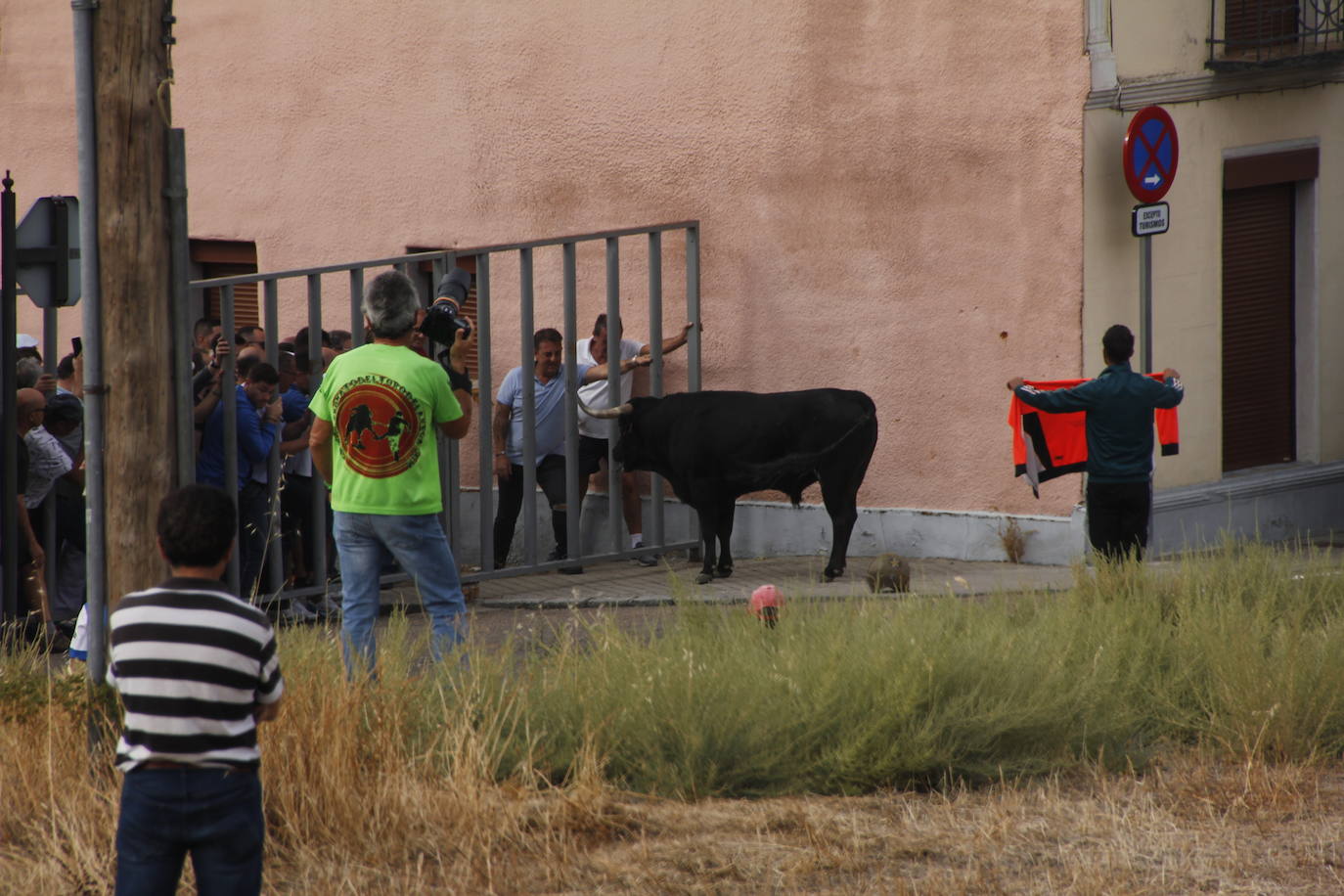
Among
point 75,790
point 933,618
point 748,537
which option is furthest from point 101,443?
point 748,537

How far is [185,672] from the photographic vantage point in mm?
4547

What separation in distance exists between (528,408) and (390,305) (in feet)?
16.0

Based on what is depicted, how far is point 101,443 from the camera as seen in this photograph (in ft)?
21.4

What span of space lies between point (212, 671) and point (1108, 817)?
331 cm

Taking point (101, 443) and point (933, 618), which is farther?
point (933, 618)

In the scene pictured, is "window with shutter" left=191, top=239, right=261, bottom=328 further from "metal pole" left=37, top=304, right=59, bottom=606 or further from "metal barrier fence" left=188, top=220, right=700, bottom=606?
"metal pole" left=37, top=304, right=59, bottom=606

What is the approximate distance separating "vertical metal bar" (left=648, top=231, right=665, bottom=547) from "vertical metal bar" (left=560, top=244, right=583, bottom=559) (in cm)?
60

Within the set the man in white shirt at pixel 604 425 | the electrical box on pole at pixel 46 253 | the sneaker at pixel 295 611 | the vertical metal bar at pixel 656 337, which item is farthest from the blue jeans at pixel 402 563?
the man in white shirt at pixel 604 425

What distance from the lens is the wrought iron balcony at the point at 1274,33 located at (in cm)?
1284

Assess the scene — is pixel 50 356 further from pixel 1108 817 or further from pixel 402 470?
pixel 1108 817

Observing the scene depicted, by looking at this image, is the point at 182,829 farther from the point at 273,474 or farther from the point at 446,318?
the point at 273,474

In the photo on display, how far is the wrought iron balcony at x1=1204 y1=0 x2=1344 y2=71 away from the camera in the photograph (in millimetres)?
12844

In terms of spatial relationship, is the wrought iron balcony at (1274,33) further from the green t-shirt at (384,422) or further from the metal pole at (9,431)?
the metal pole at (9,431)

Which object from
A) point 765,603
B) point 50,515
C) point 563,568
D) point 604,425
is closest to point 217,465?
point 50,515
